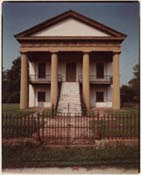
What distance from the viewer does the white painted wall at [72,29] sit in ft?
58.6

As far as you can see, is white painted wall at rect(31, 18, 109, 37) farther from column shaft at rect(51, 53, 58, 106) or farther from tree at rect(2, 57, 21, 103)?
tree at rect(2, 57, 21, 103)

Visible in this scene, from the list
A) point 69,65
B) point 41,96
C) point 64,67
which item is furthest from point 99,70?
point 41,96

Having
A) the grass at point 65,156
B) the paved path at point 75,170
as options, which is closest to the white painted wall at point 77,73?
the grass at point 65,156

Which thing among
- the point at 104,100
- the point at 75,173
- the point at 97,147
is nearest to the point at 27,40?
the point at 104,100

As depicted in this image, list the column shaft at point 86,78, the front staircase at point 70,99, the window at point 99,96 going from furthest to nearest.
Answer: the window at point 99,96 → the column shaft at point 86,78 → the front staircase at point 70,99

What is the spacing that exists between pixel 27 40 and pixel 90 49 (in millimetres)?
4283

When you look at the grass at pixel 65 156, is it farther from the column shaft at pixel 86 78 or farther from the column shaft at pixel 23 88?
the column shaft at pixel 86 78

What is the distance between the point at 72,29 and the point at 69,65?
4.90 m

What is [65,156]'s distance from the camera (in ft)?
25.9

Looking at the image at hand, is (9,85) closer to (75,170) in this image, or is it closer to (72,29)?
(75,170)

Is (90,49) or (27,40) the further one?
(90,49)

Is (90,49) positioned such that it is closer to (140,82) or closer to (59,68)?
(59,68)

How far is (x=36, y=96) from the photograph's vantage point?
21.6 meters

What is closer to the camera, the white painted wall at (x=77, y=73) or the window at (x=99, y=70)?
the white painted wall at (x=77, y=73)
